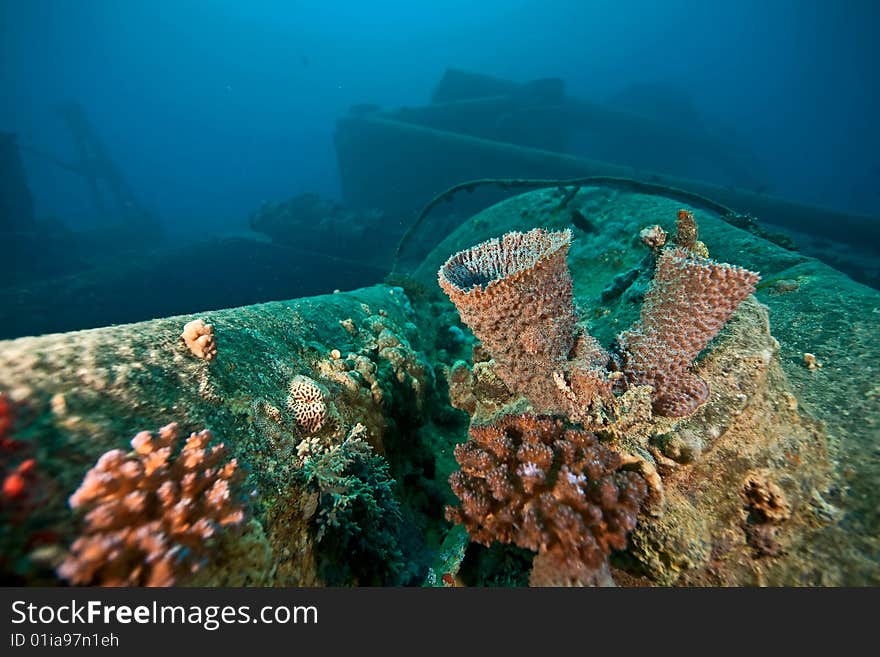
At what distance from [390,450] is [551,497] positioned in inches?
61.5

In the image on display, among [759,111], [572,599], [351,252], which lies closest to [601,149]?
[351,252]

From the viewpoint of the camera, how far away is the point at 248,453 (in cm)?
208

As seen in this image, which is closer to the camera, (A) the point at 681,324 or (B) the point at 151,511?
(B) the point at 151,511

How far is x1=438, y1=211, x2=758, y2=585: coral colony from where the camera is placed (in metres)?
1.86

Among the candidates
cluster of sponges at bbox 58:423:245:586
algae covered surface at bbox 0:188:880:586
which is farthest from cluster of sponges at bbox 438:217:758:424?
cluster of sponges at bbox 58:423:245:586

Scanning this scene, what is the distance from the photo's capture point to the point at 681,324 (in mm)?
2365

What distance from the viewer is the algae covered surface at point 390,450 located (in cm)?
163

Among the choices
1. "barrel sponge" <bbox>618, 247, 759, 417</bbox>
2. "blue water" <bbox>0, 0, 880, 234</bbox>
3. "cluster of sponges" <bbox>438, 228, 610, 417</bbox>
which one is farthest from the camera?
"blue water" <bbox>0, 0, 880, 234</bbox>

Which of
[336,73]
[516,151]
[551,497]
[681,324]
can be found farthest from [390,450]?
[336,73]

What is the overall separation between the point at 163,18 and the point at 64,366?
20662 cm

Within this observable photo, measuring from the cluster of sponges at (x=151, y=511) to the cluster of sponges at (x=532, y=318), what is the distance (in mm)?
1723

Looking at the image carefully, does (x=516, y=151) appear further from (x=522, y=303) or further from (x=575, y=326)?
(x=522, y=303)

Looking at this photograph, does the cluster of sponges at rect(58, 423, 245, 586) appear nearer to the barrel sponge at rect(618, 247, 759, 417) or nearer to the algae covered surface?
the algae covered surface

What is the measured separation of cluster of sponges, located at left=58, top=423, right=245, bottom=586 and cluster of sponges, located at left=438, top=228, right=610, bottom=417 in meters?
1.72
